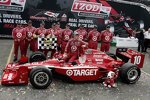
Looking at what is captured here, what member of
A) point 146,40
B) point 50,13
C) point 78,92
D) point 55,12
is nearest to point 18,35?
point 78,92

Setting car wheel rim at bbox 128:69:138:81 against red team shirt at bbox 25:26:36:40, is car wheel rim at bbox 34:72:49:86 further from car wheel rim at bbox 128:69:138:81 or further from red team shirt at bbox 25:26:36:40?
red team shirt at bbox 25:26:36:40

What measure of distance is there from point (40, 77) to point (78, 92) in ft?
3.62

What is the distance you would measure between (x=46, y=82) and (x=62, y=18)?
9.48m

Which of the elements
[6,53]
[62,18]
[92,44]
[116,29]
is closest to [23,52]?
[6,53]

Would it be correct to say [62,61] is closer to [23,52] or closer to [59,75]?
[59,75]

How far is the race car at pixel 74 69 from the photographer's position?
7.47m

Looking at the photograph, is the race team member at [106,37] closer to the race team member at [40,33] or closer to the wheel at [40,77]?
the race team member at [40,33]

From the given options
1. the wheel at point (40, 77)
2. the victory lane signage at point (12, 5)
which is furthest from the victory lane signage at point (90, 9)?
the wheel at point (40, 77)

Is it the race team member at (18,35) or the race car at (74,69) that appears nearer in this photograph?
the race car at (74,69)

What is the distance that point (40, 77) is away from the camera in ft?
24.4

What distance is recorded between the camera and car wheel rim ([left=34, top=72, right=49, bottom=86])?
7.41 meters

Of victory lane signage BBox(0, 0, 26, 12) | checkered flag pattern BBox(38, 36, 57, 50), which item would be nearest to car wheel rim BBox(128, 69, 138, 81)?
checkered flag pattern BBox(38, 36, 57, 50)

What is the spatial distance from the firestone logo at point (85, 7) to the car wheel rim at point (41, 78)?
9.71 metres

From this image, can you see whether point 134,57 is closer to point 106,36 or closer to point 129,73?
point 129,73
